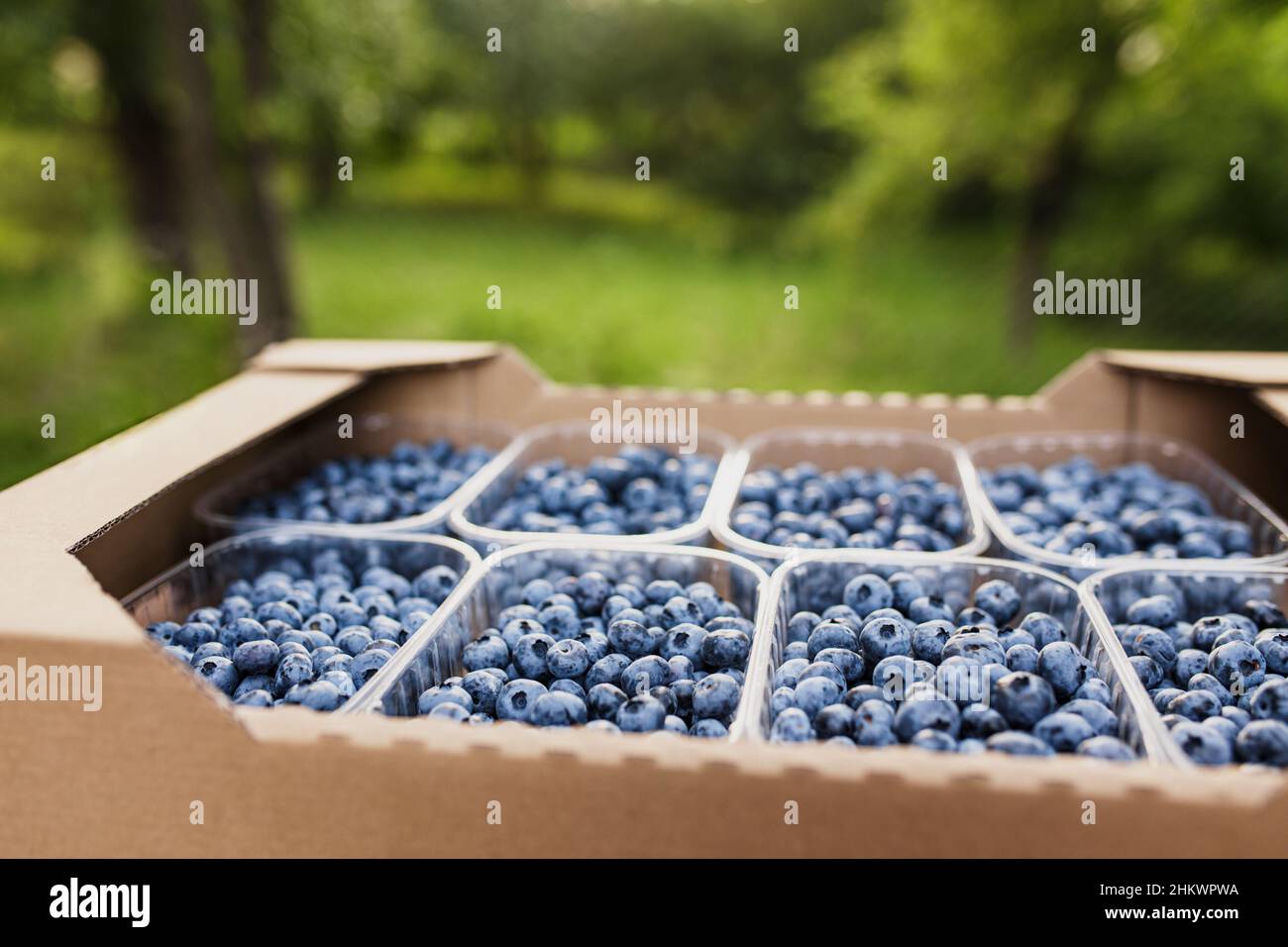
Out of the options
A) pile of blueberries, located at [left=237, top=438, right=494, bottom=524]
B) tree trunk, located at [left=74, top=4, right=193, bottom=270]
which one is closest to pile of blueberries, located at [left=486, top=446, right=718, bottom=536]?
pile of blueberries, located at [left=237, top=438, right=494, bottom=524]

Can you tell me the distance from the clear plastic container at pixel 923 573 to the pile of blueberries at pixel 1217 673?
71 mm

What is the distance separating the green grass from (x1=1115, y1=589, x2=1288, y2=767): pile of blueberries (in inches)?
143

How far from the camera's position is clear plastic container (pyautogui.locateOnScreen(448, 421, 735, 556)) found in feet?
6.29

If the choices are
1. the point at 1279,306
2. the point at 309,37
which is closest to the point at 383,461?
the point at 309,37

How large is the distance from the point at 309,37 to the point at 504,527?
4086 mm

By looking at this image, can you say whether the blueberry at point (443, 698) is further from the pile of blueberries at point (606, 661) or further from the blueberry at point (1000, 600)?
the blueberry at point (1000, 600)

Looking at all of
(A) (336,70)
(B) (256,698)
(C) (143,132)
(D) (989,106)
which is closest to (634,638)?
(B) (256,698)

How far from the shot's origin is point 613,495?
2312 mm

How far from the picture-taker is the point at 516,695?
140cm

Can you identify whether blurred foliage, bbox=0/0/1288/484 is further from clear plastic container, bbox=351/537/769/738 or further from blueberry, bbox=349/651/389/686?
blueberry, bbox=349/651/389/686

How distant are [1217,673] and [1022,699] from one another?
387 millimetres

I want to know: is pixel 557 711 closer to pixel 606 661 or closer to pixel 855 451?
pixel 606 661

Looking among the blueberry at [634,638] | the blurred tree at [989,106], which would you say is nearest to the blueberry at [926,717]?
the blueberry at [634,638]
